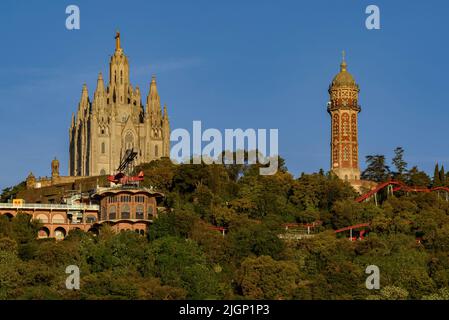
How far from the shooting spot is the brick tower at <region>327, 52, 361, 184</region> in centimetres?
16950

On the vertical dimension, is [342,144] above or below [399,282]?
above

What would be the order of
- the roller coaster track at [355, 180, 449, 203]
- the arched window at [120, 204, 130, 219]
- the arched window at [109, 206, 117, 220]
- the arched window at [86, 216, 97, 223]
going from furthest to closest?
the roller coaster track at [355, 180, 449, 203] < the arched window at [86, 216, 97, 223] < the arched window at [109, 206, 117, 220] < the arched window at [120, 204, 130, 219]

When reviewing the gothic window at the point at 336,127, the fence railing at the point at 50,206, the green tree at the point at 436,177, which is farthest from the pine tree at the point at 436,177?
the fence railing at the point at 50,206

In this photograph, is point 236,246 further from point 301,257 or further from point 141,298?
point 141,298

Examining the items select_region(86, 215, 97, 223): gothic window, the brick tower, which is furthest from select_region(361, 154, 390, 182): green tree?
select_region(86, 215, 97, 223): gothic window

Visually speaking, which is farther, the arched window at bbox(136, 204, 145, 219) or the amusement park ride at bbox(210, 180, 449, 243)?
the arched window at bbox(136, 204, 145, 219)

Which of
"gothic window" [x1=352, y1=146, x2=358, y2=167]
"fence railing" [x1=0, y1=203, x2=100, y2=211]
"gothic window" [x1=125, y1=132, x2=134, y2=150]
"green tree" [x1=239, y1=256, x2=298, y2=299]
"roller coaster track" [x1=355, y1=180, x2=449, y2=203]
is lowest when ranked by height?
"green tree" [x1=239, y1=256, x2=298, y2=299]

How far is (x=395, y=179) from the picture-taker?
6506 inches

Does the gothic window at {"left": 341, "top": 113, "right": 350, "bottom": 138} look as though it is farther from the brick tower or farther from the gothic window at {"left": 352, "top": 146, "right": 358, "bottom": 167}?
the gothic window at {"left": 352, "top": 146, "right": 358, "bottom": 167}

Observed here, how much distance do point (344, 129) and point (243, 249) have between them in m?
41.5

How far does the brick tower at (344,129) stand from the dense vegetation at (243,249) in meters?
12.4

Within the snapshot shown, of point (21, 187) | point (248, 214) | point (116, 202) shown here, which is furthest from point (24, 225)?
point (21, 187)

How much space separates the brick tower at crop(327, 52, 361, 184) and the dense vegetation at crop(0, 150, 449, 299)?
40.5ft
